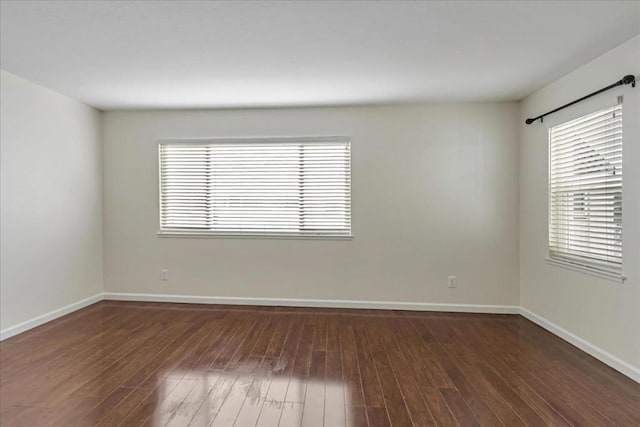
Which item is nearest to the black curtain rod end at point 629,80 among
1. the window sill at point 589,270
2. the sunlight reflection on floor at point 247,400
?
the window sill at point 589,270

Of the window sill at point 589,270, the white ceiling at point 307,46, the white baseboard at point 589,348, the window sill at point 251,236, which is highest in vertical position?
the white ceiling at point 307,46

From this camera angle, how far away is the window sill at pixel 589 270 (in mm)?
2662

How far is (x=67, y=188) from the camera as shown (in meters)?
3.99

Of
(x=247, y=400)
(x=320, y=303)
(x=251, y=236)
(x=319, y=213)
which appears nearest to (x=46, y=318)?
(x=251, y=236)

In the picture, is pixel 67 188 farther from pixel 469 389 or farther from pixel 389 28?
pixel 469 389

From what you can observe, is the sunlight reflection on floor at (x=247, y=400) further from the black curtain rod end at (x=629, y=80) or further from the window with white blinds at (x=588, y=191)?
the black curtain rod end at (x=629, y=80)

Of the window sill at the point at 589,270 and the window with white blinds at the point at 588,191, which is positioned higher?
the window with white blinds at the point at 588,191

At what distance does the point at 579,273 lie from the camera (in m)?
3.08

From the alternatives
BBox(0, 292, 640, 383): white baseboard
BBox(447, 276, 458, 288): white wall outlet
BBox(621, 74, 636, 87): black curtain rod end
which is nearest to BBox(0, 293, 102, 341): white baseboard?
BBox(0, 292, 640, 383): white baseboard

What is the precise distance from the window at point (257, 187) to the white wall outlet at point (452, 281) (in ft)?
4.51

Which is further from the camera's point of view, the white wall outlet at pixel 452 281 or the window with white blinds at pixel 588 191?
the white wall outlet at pixel 452 281

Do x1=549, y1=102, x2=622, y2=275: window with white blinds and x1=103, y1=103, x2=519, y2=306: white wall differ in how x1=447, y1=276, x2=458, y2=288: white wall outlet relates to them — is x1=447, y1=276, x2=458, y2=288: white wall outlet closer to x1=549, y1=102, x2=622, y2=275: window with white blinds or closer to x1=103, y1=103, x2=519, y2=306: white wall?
x1=103, y1=103, x2=519, y2=306: white wall

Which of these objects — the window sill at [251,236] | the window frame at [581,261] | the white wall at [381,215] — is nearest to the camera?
the window frame at [581,261]

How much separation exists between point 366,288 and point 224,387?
2268 millimetres
